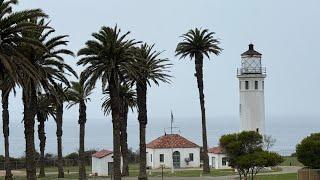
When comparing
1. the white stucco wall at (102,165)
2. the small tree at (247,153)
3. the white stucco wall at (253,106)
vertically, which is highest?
the white stucco wall at (253,106)

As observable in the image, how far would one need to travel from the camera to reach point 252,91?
78.2m

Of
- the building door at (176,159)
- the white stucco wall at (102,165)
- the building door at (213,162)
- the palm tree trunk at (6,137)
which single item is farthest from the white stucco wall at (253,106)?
the palm tree trunk at (6,137)

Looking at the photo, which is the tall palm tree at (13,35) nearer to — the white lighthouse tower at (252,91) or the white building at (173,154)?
the white lighthouse tower at (252,91)

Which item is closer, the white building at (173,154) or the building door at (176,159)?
the white building at (173,154)

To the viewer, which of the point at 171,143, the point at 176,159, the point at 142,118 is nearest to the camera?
the point at 142,118

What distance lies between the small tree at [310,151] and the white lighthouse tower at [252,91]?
2859 cm

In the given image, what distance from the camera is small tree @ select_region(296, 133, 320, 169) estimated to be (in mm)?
47844

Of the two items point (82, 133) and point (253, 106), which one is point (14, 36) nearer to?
point (82, 133)

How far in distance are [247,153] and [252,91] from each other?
31.2 metres

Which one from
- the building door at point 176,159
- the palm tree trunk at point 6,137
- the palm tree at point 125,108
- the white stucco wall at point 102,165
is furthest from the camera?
the building door at point 176,159

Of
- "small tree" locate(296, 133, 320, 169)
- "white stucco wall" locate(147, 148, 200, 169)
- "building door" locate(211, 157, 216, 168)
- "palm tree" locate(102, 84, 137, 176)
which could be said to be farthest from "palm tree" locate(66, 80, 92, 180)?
"white stucco wall" locate(147, 148, 200, 169)

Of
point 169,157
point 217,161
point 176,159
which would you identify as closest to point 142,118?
point 217,161

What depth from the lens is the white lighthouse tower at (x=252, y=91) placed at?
256ft

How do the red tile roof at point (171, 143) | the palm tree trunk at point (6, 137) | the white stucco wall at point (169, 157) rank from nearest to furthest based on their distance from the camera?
1. the palm tree trunk at point (6, 137)
2. the white stucco wall at point (169, 157)
3. the red tile roof at point (171, 143)
